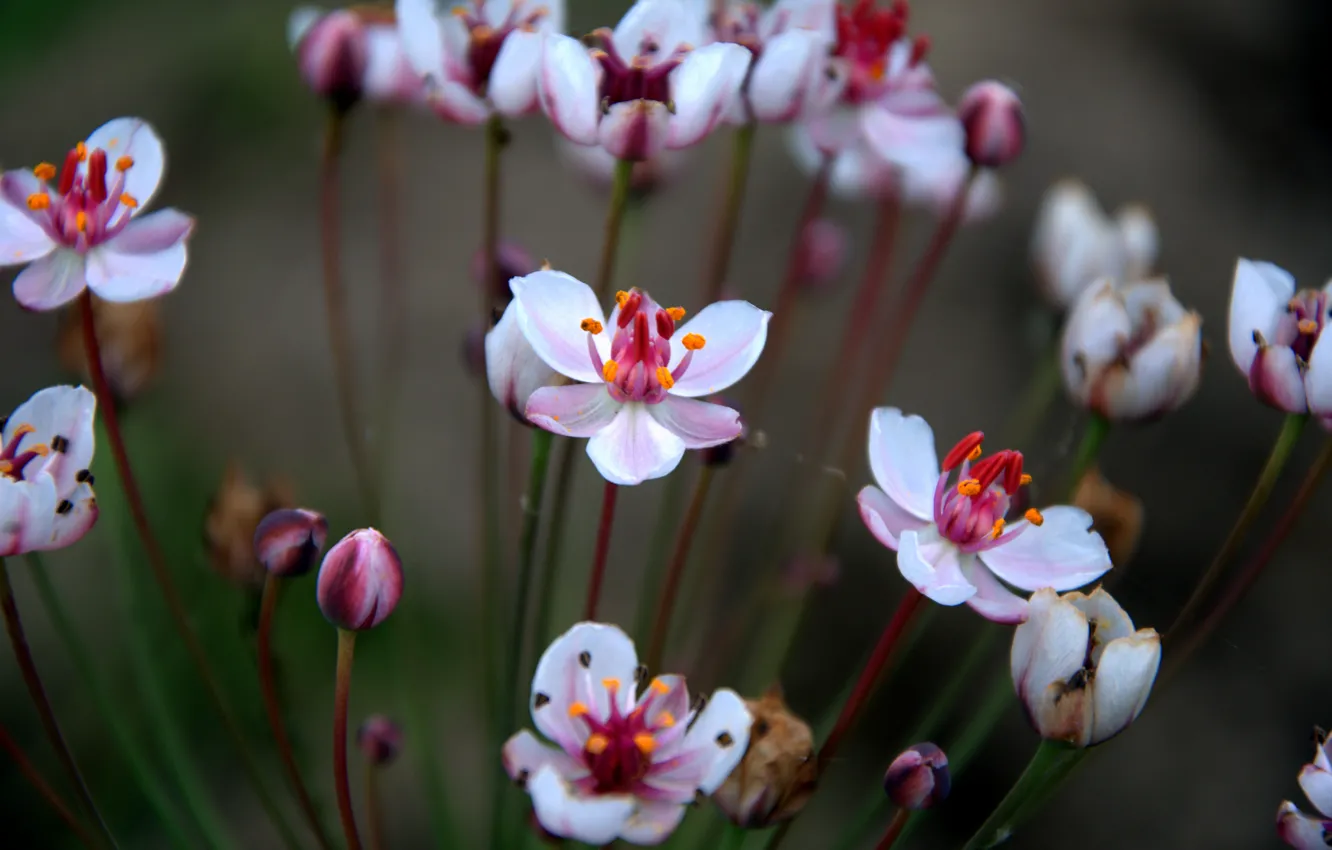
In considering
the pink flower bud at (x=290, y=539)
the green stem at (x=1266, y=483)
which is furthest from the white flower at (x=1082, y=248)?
the pink flower bud at (x=290, y=539)

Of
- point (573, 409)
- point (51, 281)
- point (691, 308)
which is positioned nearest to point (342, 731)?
point (573, 409)

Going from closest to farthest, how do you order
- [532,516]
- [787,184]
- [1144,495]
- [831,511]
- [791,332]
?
[532,516] → [831,511] → [1144,495] → [791,332] → [787,184]

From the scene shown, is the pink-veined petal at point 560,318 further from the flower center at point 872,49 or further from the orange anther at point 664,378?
the flower center at point 872,49

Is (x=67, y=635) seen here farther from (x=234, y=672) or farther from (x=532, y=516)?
(x=234, y=672)

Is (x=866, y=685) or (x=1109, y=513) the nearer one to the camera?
(x=866, y=685)

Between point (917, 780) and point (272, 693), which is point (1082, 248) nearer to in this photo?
point (917, 780)

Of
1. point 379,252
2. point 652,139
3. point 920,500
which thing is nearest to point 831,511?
point 920,500
